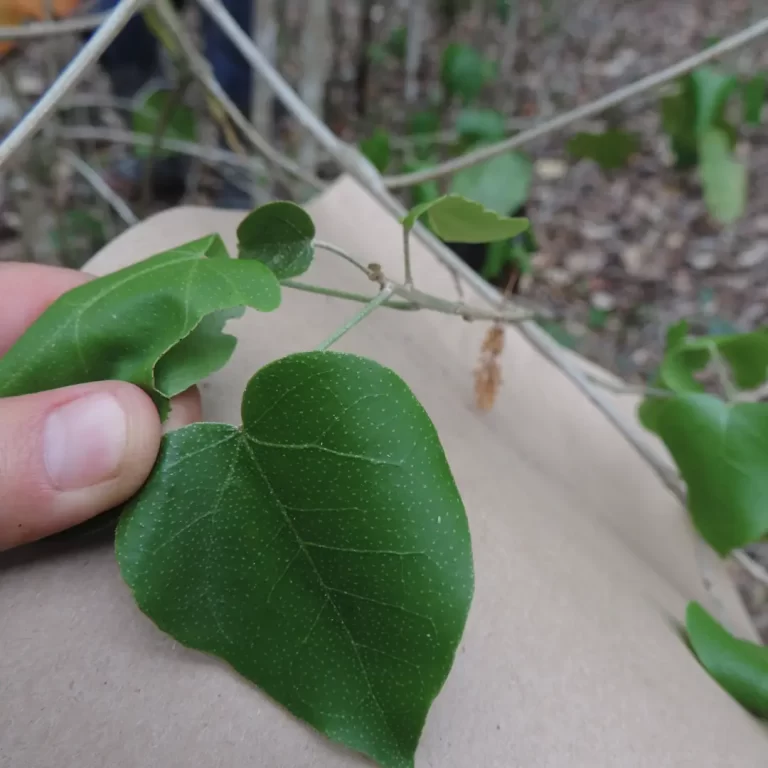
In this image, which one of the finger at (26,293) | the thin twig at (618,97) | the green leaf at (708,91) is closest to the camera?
the finger at (26,293)

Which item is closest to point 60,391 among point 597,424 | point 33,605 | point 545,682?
point 33,605

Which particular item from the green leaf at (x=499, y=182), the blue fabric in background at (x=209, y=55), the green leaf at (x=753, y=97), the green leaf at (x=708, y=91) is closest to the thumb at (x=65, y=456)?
the green leaf at (x=499, y=182)

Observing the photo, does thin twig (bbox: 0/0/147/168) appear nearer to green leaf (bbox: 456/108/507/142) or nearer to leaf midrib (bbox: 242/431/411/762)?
leaf midrib (bbox: 242/431/411/762)

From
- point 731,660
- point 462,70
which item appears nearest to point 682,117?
point 462,70

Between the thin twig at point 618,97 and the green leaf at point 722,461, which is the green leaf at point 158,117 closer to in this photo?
the thin twig at point 618,97

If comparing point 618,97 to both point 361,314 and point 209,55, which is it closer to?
point 361,314

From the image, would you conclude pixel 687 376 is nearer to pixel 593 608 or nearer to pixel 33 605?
pixel 593 608
